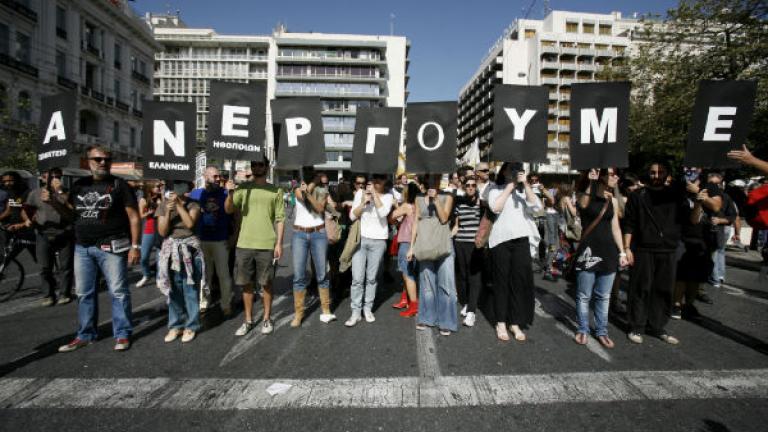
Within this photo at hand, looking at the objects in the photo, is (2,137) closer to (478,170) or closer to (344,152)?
(478,170)

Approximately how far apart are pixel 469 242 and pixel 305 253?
7.09ft

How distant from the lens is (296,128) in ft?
16.8

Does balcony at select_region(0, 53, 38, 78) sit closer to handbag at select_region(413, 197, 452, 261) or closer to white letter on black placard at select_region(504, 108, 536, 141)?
handbag at select_region(413, 197, 452, 261)

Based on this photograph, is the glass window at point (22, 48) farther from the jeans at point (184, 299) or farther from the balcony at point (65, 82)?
the jeans at point (184, 299)

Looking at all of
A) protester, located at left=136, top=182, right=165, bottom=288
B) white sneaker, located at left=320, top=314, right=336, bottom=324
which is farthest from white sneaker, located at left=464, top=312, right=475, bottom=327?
protester, located at left=136, top=182, right=165, bottom=288

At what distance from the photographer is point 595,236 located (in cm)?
458

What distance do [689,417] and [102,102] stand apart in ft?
160

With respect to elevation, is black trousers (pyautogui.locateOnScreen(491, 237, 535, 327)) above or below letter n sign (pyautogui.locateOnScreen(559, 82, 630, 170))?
below

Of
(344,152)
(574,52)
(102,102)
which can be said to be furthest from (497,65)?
(102,102)

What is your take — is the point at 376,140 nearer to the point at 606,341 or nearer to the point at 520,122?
the point at 520,122

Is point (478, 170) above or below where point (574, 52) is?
below

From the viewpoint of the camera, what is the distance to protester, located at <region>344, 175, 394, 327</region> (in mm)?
5047

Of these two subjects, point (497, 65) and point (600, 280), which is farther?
point (497, 65)

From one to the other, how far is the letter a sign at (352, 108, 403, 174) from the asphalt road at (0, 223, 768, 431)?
2.11m
